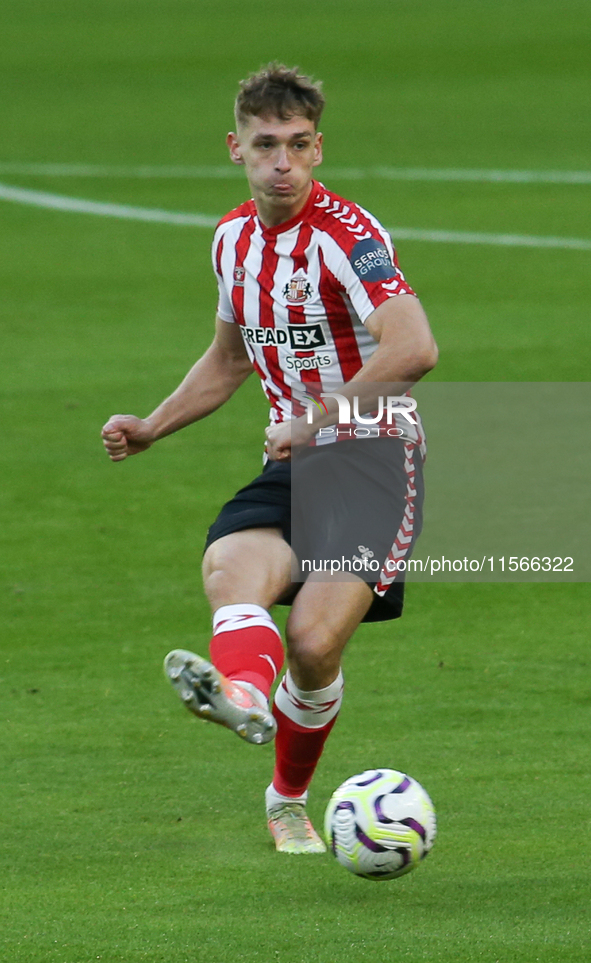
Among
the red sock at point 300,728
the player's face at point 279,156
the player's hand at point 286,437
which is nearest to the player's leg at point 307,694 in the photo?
the red sock at point 300,728

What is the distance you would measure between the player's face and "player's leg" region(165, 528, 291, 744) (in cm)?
105

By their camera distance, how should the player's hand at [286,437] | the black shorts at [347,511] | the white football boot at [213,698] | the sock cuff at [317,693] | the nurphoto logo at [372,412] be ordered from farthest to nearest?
the sock cuff at [317,693] → the black shorts at [347,511] → the nurphoto logo at [372,412] → the player's hand at [286,437] → the white football boot at [213,698]

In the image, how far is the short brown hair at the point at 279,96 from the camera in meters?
5.38

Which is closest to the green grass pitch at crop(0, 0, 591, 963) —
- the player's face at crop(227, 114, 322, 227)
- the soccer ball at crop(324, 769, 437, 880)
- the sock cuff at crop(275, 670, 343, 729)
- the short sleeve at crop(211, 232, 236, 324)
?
the soccer ball at crop(324, 769, 437, 880)

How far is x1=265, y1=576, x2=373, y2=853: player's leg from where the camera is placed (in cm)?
521

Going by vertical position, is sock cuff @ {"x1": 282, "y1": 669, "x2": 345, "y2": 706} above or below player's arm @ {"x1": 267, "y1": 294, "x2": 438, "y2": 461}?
below

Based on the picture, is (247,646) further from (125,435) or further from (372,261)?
(372,261)

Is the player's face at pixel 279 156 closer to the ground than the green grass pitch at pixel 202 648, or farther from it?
farther from it

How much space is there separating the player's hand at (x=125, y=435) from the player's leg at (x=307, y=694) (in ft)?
2.84

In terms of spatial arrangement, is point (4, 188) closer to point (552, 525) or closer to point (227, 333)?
point (552, 525)

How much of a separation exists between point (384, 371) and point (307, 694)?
3.65 ft

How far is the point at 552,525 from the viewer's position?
930 cm

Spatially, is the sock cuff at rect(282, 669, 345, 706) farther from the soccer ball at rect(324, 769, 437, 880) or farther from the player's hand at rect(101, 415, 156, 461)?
the player's hand at rect(101, 415, 156, 461)

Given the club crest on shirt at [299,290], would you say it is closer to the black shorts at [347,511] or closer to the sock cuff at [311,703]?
the black shorts at [347,511]
